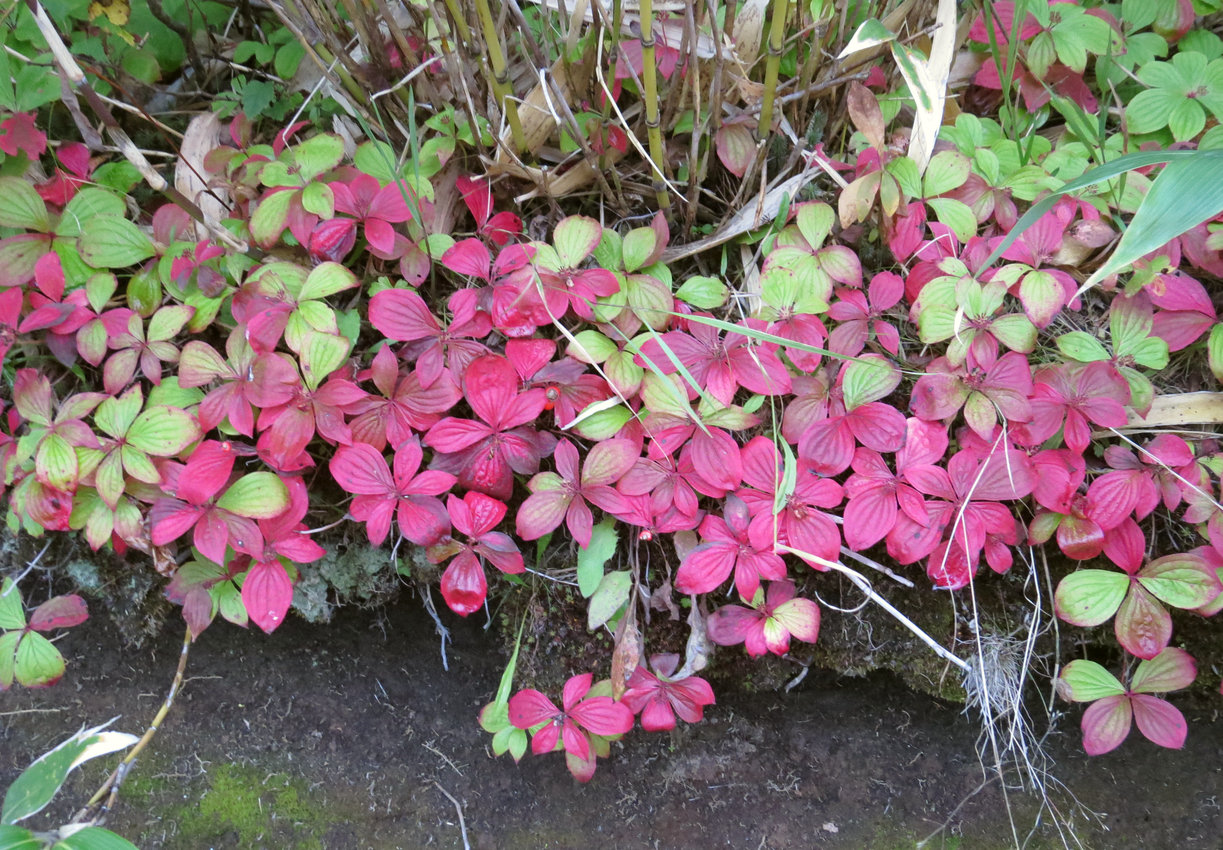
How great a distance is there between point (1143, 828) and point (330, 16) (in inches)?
74.4

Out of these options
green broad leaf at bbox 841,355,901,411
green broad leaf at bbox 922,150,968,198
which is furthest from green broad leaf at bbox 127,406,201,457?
green broad leaf at bbox 922,150,968,198

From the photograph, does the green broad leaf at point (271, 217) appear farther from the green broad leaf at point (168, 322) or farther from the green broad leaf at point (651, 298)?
the green broad leaf at point (651, 298)

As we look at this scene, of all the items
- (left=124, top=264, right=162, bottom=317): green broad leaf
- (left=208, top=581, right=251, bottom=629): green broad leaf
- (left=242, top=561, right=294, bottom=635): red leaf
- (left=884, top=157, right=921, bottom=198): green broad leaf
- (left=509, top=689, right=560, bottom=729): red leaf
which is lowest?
(left=509, top=689, right=560, bottom=729): red leaf

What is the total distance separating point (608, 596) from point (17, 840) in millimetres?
752

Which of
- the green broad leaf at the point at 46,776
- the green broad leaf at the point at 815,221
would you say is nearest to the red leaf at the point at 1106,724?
the green broad leaf at the point at 815,221

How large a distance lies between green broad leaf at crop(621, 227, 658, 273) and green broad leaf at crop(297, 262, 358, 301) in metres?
0.42

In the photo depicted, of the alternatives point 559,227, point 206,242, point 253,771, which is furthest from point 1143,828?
point 206,242

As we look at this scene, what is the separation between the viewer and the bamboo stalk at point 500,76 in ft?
3.52

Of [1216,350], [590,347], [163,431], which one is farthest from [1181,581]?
[163,431]

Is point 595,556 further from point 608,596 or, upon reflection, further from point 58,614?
point 58,614

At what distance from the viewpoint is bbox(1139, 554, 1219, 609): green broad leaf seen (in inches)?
41.0

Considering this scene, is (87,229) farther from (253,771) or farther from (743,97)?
(743,97)

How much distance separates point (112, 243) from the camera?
3.94ft

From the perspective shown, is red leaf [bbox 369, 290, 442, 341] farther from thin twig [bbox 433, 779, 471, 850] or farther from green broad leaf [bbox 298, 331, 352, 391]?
thin twig [bbox 433, 779, 471, 850]
